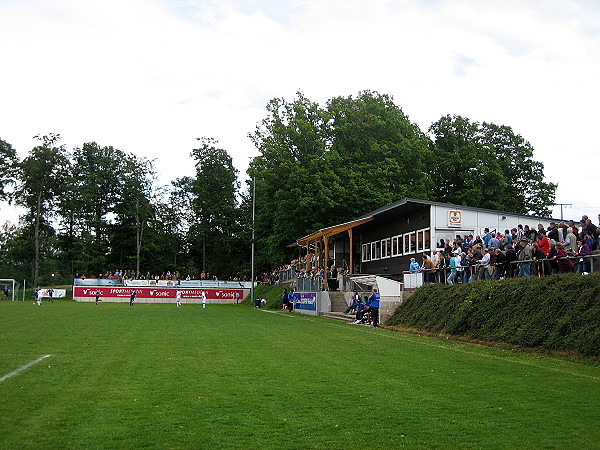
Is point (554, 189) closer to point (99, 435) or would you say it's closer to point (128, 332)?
point (128, 332)

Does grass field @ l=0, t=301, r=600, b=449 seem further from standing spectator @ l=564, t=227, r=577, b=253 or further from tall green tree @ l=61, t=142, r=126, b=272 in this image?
tall green tree @ l=61, t=142, r=126, b=272

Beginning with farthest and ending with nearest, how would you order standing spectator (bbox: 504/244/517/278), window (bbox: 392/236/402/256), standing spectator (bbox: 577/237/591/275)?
window (bbox: 392/236/402/256)
standing spectator (bbox: 504/244/517/278)
standing spectator (bbox: 577/237/591/275)

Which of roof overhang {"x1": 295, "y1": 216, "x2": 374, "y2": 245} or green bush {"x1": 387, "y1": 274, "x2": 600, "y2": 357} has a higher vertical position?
roof overhang {"x1": 295, "y1": 216, "x2": 374, "y2": 245}

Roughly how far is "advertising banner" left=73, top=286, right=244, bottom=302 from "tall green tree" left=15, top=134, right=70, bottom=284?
18.0m

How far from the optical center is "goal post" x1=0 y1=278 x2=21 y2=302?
61375mm

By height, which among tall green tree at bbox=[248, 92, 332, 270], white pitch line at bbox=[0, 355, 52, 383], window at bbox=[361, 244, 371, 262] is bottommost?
white pitch line at bbox=[0, 355, 52, 383]

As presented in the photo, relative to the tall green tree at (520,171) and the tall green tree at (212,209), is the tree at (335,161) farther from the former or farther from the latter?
the tall green tree at (212,209)

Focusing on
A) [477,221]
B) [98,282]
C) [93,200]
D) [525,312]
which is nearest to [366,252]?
[477,221]

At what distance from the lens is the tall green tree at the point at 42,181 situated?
77.3 meters

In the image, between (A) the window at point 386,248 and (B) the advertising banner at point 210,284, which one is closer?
(A) the window at point 386,248

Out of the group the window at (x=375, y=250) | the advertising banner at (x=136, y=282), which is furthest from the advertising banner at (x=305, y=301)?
the advertising banner at (x=136, y=282)

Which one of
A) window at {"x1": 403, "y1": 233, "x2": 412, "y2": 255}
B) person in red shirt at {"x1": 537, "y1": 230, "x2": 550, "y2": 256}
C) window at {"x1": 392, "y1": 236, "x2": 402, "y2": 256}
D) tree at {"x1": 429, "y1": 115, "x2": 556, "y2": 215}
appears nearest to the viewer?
person in red shirt at {"x1": 537, "y1": 230, "x2": 550, "y2": 256}

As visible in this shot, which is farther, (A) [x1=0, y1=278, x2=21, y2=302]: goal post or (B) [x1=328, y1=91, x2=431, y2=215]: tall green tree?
(A) [x1=0, y1=278, x2=21, y2=302]: goal post

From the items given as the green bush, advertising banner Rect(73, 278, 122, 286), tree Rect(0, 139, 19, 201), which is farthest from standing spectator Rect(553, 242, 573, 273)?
tree Rect(0, 139, 19, 201)
